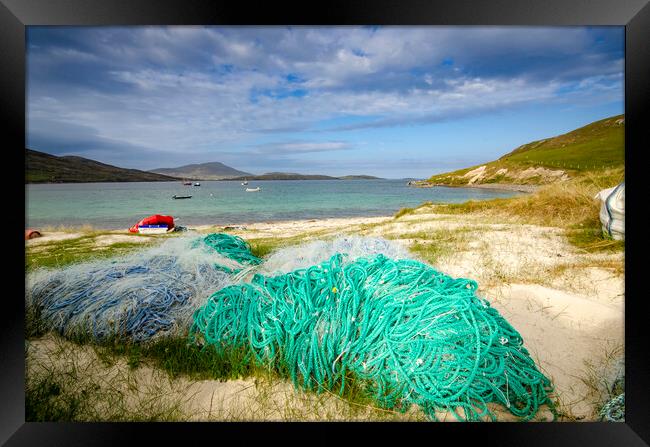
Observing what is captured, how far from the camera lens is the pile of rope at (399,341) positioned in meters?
1.68

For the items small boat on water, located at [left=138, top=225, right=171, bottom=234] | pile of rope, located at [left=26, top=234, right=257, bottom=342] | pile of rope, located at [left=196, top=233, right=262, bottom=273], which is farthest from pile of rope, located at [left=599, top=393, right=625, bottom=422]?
small boat on water, located at [left=138, top=225, right=171, bottom=234]

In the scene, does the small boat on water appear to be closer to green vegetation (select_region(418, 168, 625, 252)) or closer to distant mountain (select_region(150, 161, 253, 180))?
distant mountain (select_region(150, 161, 253, 180))

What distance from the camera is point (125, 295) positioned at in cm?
229

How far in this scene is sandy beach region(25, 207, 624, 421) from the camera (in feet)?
6.34

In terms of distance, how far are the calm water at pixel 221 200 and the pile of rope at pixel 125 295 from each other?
508 mm

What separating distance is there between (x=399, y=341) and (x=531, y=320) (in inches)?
52.0

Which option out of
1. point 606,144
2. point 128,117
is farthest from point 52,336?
point 606,144

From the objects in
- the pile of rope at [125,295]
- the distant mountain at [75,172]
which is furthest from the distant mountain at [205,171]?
the pile of rope at [125,295]

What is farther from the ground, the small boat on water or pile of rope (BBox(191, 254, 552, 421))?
the small boat on water

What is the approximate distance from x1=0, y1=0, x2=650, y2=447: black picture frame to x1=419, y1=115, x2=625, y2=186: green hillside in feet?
2.69

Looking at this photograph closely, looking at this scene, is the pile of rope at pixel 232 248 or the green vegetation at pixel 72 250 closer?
the green vegetation at pixel 72 250

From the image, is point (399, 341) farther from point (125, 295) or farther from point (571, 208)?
point (571, 208)

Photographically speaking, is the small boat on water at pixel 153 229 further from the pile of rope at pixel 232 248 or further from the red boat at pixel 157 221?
the pile of rope at pixel 232 248

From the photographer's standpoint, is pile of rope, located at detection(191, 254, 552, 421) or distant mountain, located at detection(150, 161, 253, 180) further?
distant mountain, located at detection(150, 161, 253, 180)
